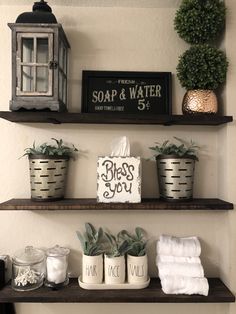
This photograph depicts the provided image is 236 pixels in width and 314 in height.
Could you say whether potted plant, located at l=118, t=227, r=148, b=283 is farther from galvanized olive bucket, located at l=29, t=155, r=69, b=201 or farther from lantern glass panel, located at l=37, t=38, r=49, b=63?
lantern glass panel, located at l=37, t=38, r=49, b=63

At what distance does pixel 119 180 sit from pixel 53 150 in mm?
295

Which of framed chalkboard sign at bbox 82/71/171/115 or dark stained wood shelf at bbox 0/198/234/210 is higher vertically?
framed chalkboard sign at bbox 82/71/171/115

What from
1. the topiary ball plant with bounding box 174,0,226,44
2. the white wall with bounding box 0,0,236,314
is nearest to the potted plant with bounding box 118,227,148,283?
the white wall with bounding box 0,0,236,314

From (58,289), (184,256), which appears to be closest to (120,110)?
(184,256)

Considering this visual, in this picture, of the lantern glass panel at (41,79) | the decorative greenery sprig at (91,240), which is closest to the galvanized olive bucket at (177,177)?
the decorative greenery sprig at (91,240)

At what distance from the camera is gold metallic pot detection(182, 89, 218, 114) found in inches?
46.8

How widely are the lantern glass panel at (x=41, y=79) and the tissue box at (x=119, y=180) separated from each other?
35 centimetres

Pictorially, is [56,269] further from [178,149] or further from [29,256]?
[178,149]

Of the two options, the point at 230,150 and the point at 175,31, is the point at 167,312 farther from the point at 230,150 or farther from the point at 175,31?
the point at 175,31

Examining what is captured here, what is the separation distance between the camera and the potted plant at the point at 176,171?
1.17m

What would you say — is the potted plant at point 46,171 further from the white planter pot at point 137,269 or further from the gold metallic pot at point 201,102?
the gold metallic pot at point 201,102

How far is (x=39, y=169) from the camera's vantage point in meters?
1.16

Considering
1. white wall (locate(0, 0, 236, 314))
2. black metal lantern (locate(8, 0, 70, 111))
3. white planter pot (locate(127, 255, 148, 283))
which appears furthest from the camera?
white wall (locate(0, 0, 236, 314))

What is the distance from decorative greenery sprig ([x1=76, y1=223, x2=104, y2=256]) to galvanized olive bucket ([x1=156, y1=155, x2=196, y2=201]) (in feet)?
1.10
